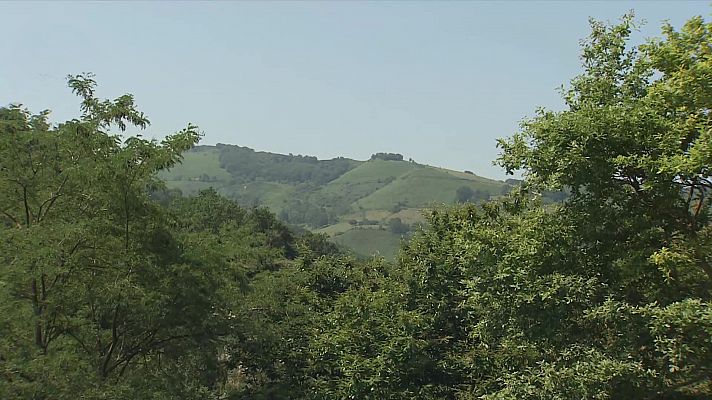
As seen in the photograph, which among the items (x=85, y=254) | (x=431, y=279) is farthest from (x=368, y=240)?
(x=85, y=254)

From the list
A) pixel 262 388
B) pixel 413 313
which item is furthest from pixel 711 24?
pixel 262 388

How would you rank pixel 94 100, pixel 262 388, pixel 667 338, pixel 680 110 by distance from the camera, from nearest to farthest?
pixel 667 338, pixel 680 110, pixel 94 100, pixel 262 388

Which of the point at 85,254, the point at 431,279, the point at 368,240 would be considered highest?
the point at 85,254

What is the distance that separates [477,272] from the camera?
1261cm

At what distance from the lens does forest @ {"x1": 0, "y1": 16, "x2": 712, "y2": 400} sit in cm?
1062

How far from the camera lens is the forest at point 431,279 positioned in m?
10.6

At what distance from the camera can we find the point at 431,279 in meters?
20.3

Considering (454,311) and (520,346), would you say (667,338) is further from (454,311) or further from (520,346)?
(454,311)

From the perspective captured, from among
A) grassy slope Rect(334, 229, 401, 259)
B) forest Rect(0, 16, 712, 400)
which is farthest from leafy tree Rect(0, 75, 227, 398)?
grassy slope Rect(334, 229, 401, 259)

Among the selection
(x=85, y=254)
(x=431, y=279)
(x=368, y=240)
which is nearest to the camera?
(x=85, y=254)

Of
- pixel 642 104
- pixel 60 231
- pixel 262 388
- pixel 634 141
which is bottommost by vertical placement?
pixel 262 388

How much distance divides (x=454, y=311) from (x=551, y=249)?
29.1 ft

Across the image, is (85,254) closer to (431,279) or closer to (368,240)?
(431,279)

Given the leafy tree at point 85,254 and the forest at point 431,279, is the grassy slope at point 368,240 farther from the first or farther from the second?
the leafy tree at point 85,254
